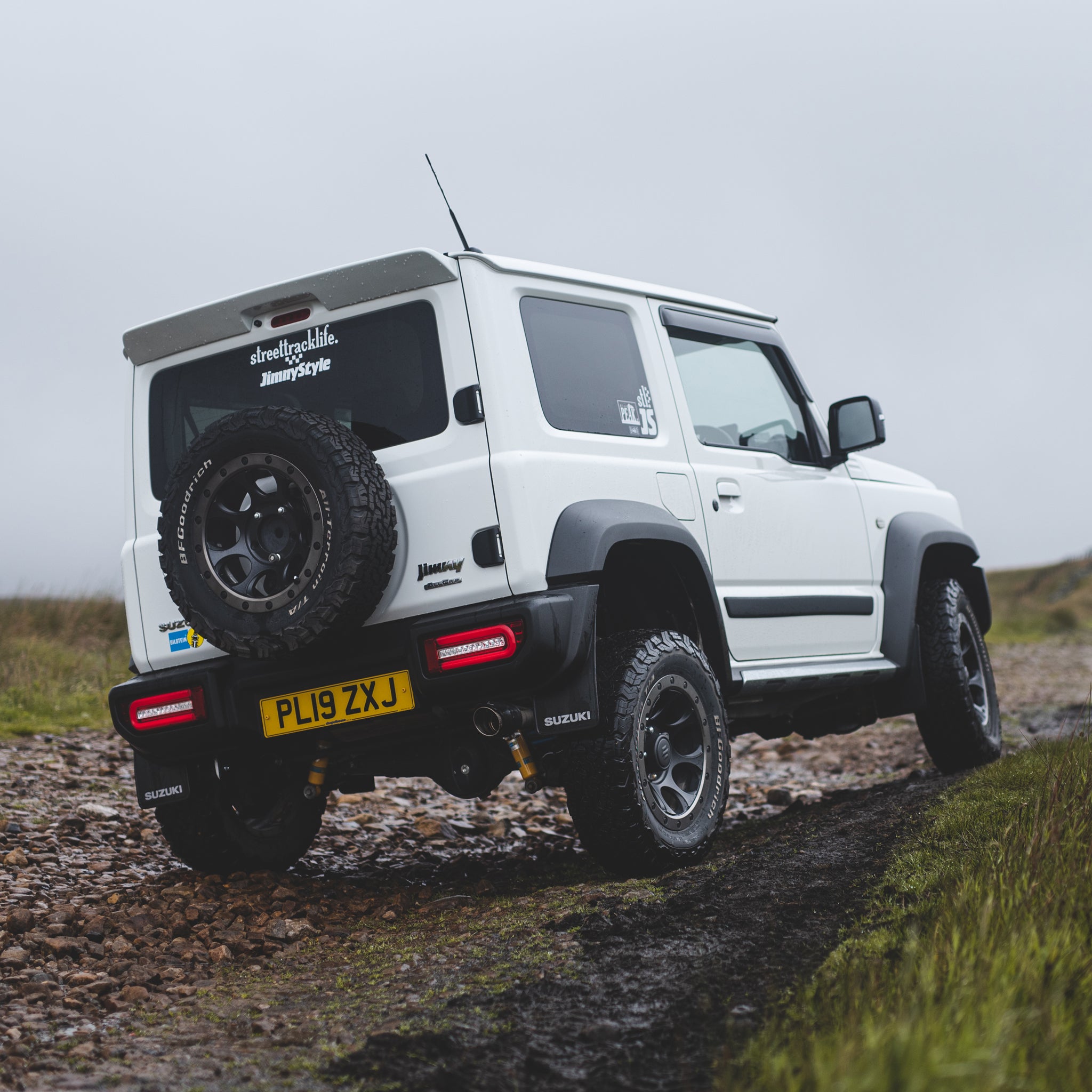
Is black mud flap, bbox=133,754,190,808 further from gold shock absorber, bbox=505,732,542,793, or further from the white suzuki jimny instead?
gold shock absorber, bbox=505,732,542,793

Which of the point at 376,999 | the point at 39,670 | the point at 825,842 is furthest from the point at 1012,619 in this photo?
the point at 376,999

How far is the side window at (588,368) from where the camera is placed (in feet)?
13.6

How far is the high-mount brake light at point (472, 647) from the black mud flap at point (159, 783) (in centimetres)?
128

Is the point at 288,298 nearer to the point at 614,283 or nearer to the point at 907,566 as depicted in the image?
the point at 614,283

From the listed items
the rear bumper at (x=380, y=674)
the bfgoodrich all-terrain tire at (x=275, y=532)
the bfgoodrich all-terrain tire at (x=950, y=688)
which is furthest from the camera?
the bfgoodrich all-terrain tire at (x=950, y=688)

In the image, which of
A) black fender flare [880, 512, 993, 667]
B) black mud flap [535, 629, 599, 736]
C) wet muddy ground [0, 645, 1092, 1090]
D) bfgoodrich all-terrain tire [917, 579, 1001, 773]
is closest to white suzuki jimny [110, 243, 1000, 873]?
black mud flap [535, 629, 599, 736]

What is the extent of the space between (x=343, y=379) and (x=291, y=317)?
330mm

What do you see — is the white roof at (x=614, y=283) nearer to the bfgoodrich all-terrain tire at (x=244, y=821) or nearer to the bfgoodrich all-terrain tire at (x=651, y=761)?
the bfgoodrich all-terrain tire at (x=651, y=761)

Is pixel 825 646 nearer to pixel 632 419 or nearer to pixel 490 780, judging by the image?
pixel 632 419

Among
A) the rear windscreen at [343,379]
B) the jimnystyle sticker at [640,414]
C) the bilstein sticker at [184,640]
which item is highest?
the rear windscreen at [343,379]

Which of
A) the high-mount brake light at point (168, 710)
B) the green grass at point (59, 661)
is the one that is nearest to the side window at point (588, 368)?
the high-mount brake light at point (168, 710)

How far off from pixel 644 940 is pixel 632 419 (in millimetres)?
1950

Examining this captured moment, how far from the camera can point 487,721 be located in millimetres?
3889

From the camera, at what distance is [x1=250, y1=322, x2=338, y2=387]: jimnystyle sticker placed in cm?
419
